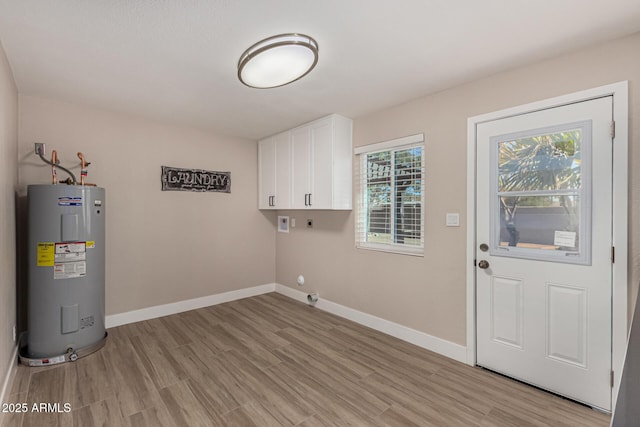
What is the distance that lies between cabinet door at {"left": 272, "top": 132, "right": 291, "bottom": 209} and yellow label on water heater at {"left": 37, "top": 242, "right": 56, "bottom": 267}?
239 centimetres

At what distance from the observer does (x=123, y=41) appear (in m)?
1.95

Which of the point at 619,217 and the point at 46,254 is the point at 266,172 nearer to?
the point at 46,254

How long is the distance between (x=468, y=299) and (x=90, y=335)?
339 centimetres

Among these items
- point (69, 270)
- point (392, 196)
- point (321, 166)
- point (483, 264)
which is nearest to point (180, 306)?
point (69, 270)

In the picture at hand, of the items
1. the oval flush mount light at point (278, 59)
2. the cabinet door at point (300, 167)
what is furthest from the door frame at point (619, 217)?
the cabinet door at point (300, 167)

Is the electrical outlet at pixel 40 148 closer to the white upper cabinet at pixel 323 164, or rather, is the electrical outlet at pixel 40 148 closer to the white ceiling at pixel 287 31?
the white ceiling at pixel 287 31

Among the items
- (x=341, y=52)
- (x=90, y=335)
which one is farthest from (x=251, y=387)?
(x=341, y=52)

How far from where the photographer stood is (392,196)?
10.5 feet

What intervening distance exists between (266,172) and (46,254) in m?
2.61

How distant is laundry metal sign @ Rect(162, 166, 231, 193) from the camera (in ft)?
12.2

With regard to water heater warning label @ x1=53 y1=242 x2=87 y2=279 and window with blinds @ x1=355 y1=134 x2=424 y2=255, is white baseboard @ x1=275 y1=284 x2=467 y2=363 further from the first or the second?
water heater warning label @ x1=53 y1=242 x2=87 y2=279

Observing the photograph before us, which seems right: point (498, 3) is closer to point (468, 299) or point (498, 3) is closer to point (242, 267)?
point (468, 299)

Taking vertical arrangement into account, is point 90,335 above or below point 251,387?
above

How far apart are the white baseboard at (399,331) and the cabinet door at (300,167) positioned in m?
1.33
